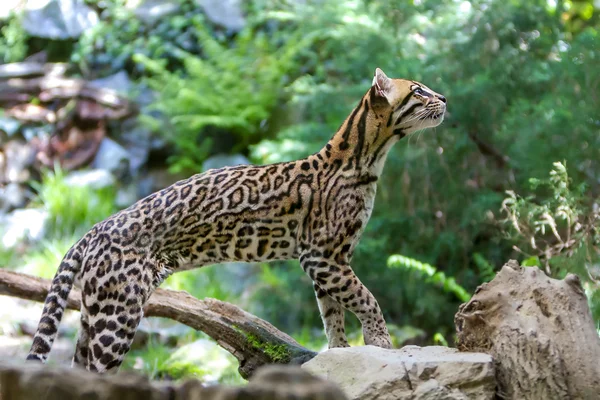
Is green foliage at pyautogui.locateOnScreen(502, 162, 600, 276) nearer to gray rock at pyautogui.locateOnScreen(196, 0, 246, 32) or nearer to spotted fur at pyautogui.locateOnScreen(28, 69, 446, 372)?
spotted fur at pyautogui.locateOnScreen(28, 69, 446, 372)

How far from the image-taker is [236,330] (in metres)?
5.65

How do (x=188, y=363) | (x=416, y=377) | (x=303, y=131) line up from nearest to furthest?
(x=416, y=377) < (x=188, y=363) < (x=303, y=131)

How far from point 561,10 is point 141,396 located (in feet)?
30.7

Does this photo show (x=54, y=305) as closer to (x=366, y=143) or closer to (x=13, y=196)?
(x=366, y=143)

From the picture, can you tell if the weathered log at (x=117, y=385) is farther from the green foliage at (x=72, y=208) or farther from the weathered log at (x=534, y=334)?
the green foliage at (x=72, y=208)

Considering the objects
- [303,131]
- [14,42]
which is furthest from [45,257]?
[14,42]

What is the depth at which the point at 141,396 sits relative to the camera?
93.0 inches

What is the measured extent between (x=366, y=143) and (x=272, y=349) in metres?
1.88

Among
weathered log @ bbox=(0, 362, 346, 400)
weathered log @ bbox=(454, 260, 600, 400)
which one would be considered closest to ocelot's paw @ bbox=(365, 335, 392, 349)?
weathered log @ bbox=(454, 260, 600, 400)

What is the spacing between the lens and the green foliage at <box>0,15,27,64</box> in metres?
15.7

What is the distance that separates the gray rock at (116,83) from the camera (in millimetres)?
15281

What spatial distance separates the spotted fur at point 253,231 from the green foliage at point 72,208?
24.9ft

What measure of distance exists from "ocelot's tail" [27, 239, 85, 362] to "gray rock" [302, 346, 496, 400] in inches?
82.8

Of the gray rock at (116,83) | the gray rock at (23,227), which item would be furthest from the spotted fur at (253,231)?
the gray rock at (116,83)
